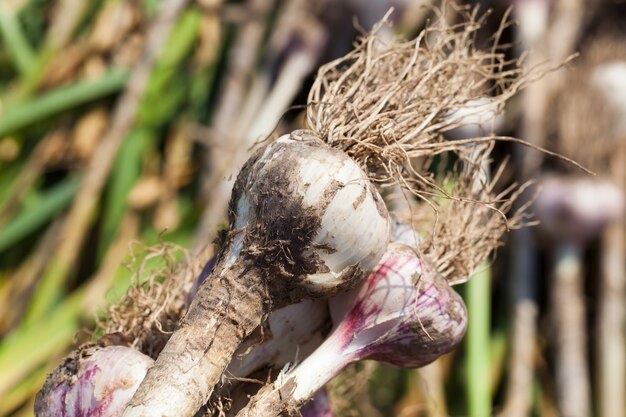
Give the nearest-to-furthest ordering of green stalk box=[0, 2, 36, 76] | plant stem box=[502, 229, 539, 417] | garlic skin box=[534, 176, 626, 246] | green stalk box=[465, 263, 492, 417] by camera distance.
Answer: green stalk box=[465, 263, 492, 417]
plant stem box=[502, 229, 539, 417]
garlic skin box=[534, 176, 626, 246]
green stalk box=[0, 2, 36, 76]

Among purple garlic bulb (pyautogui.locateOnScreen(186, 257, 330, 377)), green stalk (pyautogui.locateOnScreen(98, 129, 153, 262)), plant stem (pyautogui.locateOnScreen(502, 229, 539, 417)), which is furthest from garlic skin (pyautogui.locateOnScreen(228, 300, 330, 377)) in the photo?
green stalk (pyautogui.locateOnScreen(98, 129, 153, 262))

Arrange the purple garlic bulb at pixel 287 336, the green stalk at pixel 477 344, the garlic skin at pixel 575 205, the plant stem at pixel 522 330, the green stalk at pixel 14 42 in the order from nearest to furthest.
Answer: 1. the purple garlic bulb at pixel 287 336
2. the green stalk at pixel 477 344
3. the plant stem at pixel 522 330
4. the garlic skin at pixel 575 205
5. the green stalk at pixel 14 42

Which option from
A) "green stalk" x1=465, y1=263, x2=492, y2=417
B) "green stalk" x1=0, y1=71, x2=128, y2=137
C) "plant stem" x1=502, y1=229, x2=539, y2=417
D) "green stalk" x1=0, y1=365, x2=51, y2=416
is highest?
"green stalk" x1=0, y1=71, x2=128, y2=137

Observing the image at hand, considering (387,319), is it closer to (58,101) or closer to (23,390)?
(23,390)

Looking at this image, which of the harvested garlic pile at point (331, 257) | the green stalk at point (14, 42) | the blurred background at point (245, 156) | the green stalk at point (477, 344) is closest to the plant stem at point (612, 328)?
the blurred background at point (245, 156)

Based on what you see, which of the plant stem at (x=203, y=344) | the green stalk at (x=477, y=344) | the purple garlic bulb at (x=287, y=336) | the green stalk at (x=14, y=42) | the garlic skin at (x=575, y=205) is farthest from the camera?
the green stalk at (x=14, y=42)

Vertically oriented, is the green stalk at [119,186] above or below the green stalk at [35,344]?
above

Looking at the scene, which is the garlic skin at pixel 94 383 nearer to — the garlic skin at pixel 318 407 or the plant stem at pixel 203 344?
the plant stem at pixel 203 344

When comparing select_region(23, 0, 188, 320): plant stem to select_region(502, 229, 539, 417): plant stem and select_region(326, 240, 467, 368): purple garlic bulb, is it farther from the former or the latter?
select_region(326, 240, 467, 368): purple garlic bulb
